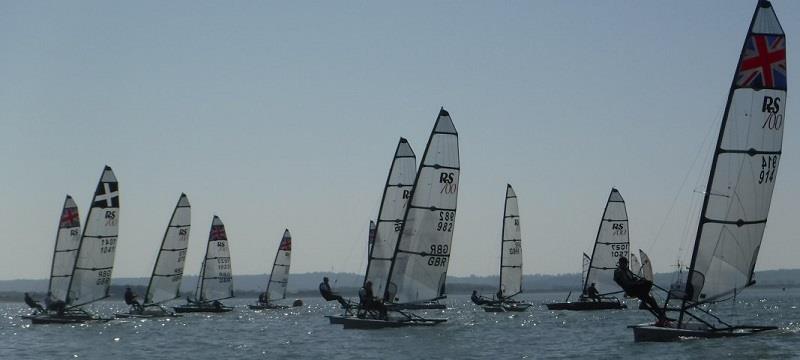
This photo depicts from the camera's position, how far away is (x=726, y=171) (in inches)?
1239

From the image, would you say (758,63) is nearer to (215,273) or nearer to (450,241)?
(450,241)

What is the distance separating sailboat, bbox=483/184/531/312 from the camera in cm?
6688

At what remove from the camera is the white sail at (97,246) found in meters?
55.6

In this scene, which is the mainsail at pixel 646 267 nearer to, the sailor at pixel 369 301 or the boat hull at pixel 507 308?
the boat hull at pixel 507 308

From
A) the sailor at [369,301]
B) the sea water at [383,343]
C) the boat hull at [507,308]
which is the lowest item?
the sea water at [383,343]

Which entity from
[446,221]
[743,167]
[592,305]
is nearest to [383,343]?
[446,221]

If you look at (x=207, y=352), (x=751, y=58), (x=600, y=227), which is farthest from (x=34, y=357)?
(x=600, y=227)

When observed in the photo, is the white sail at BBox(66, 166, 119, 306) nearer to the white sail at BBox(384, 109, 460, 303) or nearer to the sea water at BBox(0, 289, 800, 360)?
the sea water at BBox(0, 289, 800, 360)

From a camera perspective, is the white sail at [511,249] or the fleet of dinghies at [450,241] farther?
the white sail at [511,249]

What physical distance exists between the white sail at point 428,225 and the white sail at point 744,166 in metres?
13.4

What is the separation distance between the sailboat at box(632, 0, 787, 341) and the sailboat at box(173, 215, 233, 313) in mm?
46213

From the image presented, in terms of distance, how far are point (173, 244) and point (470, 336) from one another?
28950 millimetres

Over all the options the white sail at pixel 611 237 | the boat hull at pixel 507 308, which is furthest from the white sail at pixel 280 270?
the white sail at pixel 611 237

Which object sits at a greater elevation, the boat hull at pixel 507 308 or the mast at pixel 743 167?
the mast at pixel 743 167
